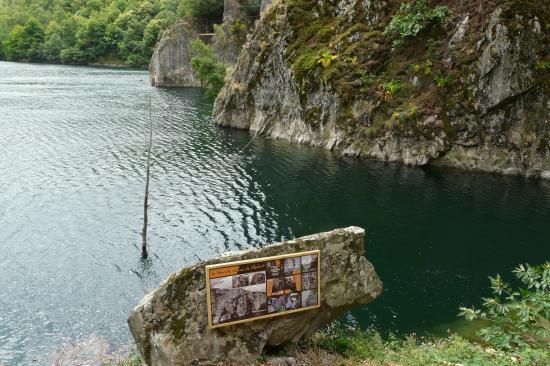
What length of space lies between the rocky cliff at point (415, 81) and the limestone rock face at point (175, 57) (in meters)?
54.0

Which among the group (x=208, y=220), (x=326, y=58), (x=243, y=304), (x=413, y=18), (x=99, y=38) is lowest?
(x=208, y=220)

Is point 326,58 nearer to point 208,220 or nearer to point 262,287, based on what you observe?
point 208,220

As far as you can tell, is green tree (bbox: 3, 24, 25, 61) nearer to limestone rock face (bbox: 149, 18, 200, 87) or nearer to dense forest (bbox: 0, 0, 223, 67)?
dense forest (bbox: 0, 0, 223, 67)

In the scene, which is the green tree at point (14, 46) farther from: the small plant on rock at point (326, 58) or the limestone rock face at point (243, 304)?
the limestone rock face at point (243, 304)

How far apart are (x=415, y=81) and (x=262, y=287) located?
1427 inches

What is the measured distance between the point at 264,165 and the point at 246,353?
31.8m

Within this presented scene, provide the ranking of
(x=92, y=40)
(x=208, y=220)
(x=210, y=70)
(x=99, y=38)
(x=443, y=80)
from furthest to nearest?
(x=92, y=40) → (x=99, y=38) → (x=210, y=70) → (x=443, y=80) → (x=208, y=220)

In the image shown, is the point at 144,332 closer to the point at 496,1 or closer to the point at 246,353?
the point at 246,353

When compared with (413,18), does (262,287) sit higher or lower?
lower

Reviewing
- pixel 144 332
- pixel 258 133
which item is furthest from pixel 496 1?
pixel 144 332

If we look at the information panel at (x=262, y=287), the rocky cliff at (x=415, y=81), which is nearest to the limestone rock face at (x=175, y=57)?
the rocky cliff at (x=415, y=81)

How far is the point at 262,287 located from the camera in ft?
36.6

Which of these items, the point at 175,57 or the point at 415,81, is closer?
the point at 415,81

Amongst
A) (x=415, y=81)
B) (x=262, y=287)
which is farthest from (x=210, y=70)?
(x=262, y=287)
